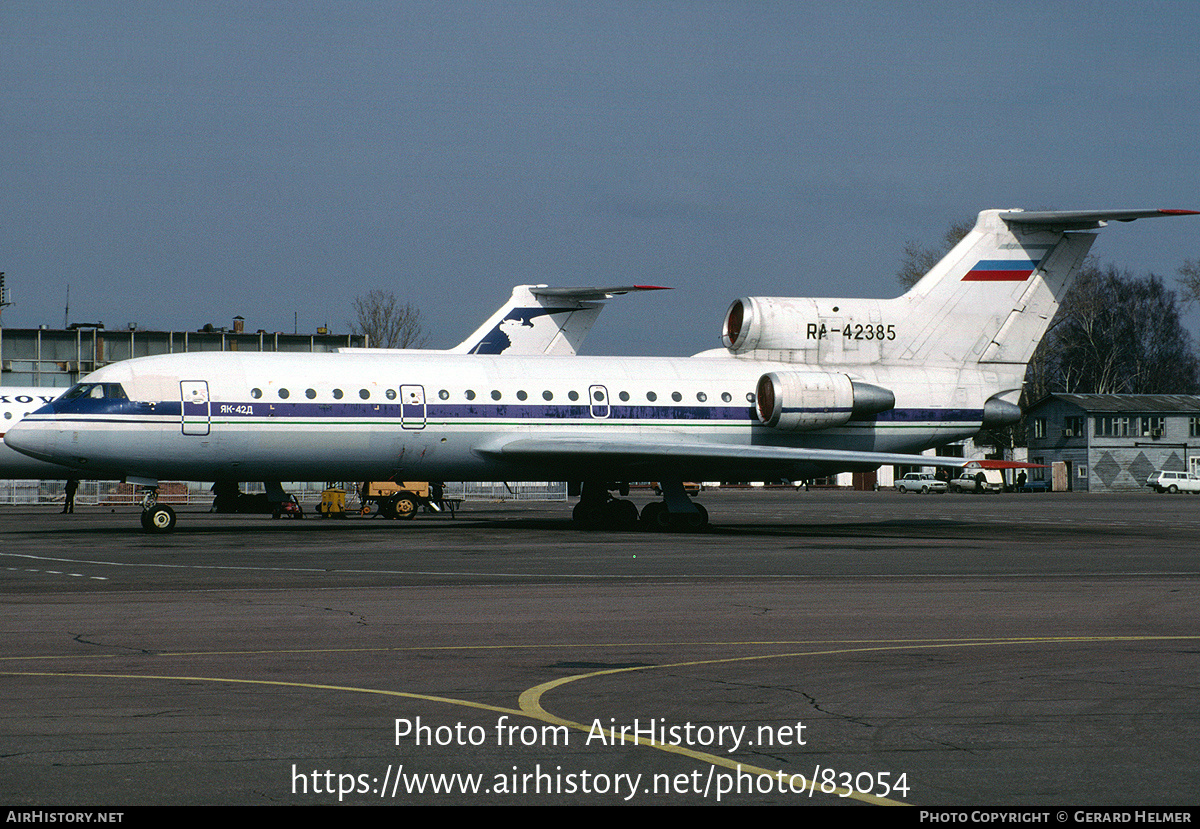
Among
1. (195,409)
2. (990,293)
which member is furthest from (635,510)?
(195,409)

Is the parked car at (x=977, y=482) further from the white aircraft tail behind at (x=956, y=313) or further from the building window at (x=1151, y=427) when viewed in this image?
the white aircraft tail behind at (x=956, y=313)

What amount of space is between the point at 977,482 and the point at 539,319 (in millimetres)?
54526

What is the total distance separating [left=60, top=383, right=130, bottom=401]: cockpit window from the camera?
29.8 meters

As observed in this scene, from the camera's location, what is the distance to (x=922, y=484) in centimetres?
9019

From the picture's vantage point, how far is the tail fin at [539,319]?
4544 centimetres

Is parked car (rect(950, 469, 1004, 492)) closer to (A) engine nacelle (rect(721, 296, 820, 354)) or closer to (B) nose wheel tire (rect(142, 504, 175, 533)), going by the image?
(A) engine nacelle (rect(721, 296, 820, 354))

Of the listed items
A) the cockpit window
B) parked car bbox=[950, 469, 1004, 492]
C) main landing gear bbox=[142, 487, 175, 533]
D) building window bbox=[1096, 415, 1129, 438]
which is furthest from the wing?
building window bbox=[1096, 415, 1129, 438]

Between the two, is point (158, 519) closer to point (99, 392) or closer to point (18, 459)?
point (99, 392)

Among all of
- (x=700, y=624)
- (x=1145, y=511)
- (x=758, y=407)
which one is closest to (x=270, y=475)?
(x=758, y=407)

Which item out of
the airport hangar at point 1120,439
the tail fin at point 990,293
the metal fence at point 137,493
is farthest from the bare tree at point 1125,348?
the tail fin at point 990,293

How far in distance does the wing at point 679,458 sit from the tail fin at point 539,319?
13123 millimetres

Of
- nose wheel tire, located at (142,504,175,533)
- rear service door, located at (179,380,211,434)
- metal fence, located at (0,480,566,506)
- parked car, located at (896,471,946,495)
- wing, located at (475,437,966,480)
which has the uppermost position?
rear service door, located at (179,380,211,434)

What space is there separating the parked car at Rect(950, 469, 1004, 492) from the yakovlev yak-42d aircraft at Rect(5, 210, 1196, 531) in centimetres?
5717
